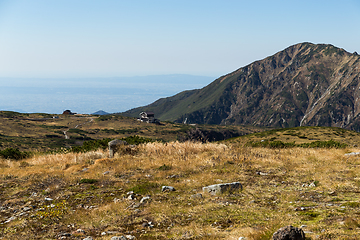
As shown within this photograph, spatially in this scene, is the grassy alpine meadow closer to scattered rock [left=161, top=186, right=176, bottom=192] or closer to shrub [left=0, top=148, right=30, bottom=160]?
scattered rock [left=161, top=186, right=176, bottom=192]

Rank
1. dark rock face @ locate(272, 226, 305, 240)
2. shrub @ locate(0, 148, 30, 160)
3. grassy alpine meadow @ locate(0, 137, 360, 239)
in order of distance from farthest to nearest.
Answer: shrub @ locate(0, 148, 30, 160)
grassy alpine meadow @ locate(0, 137, 360, 239)
dark rock face @ locate(272, 226, 305, 240)

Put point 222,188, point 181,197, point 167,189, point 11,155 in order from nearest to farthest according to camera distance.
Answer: point 181,197 < point 222,188 < point 167,189 < point 11,155

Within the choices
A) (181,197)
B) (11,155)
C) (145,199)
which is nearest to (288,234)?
(181,197)

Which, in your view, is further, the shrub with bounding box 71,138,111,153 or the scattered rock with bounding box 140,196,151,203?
the shrub with bounding box 71,138,111,153

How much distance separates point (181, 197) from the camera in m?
11.1

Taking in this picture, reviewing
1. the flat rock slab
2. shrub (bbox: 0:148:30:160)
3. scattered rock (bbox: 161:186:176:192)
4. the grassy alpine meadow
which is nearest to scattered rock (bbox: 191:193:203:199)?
the grassy alpine meadow

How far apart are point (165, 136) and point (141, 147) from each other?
458ft

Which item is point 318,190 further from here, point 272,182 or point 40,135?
point 40,135

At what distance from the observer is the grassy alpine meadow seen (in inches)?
308

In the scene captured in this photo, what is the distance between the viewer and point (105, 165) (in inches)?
682

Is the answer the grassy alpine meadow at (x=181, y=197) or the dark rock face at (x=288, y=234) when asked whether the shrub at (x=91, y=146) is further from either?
the dark rock face at (x=288, y=234)

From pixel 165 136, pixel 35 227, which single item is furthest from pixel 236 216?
pixel 165 136

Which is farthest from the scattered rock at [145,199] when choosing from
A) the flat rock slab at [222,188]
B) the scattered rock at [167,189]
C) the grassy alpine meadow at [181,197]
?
the flat rock slab at [222,188]

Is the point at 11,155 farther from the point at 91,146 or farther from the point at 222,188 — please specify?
the point at 222,188
